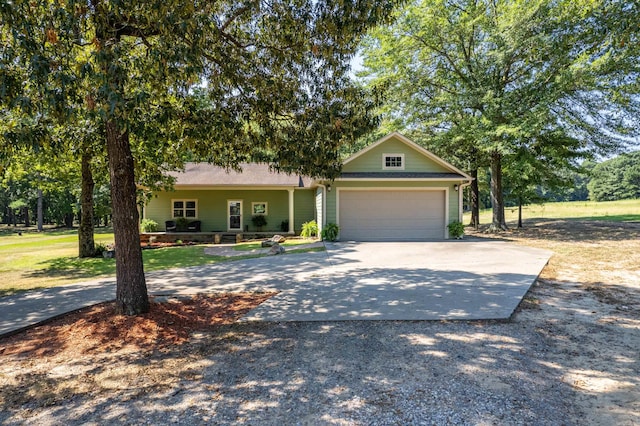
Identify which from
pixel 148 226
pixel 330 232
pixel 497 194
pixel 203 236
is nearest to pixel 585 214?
pixel 497 194

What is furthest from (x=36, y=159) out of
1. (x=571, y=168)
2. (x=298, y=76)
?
(x=571, y=168)

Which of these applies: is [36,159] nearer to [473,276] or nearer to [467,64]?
[473,276]

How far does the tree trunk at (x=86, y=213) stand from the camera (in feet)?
40.5

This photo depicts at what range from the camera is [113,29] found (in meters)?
4.44

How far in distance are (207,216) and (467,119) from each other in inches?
566

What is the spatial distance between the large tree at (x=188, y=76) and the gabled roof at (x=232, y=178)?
10603 mm

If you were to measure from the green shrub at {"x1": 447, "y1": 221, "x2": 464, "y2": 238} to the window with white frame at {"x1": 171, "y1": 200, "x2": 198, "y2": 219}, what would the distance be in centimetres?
1290

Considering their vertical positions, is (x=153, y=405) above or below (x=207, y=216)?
below

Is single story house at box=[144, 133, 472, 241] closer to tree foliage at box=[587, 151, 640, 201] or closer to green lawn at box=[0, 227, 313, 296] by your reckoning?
green lawn at box=[0, 227, 313, 296]

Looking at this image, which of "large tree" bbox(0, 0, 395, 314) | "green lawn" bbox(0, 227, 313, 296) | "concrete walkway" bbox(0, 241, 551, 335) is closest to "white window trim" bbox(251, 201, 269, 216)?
"green lawn" bbox(0, 227, 313, 296)

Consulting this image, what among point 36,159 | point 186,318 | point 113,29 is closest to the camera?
point 113,29

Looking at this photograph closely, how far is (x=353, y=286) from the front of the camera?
23.8ft

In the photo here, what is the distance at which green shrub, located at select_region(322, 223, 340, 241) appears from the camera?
48.4 feet

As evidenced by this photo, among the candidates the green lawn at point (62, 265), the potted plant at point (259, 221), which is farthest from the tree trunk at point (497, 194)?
the green lawn at point (62, 265)
